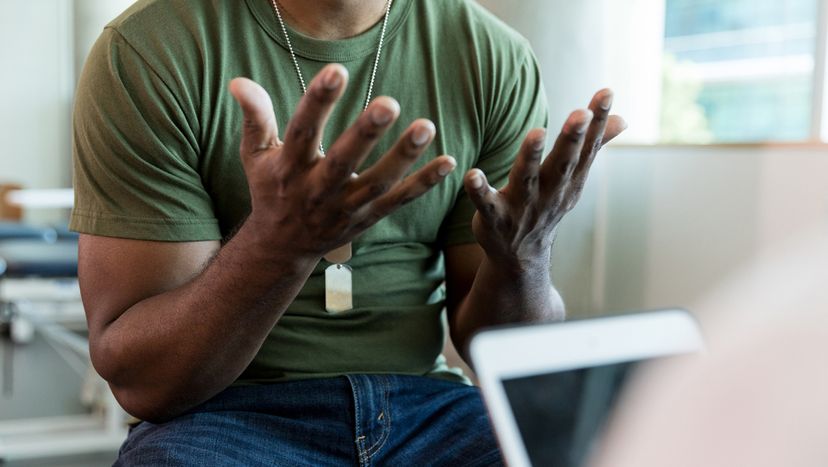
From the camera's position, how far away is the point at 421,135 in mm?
640

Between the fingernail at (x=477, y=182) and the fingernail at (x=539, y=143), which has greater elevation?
the fingernail at (x=539, y=143)

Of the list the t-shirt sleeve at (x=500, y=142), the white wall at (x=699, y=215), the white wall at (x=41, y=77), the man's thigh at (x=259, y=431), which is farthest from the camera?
the white wall at (x=41, y=77)

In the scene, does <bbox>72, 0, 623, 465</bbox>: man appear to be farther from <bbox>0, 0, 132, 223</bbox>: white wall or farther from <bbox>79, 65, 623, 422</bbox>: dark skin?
<bbox>0, 0, 132, 223</bbox>: white wall

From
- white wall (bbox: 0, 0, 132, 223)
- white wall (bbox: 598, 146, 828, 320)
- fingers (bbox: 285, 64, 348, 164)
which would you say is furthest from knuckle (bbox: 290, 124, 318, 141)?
white wall (bbox: 0, 0, 132, 223)

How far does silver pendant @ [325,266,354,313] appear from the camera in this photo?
1.00 meters

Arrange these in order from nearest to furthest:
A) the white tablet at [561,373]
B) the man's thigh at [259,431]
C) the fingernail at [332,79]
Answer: the white tablet at [561,373]
the fingernail at [332,79]
the man's thigh at [259,431]

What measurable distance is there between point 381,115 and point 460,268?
50cm

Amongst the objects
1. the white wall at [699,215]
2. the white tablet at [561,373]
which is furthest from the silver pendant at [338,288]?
the white wall at [699,215]

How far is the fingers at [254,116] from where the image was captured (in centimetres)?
67

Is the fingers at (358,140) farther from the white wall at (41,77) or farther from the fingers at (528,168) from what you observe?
the white wall at (41,77)

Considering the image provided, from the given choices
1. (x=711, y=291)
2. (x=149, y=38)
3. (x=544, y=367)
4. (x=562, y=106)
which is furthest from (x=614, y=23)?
(x=544, y=367)

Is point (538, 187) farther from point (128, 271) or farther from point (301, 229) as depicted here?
point (128, 271)

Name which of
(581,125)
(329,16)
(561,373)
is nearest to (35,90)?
(329,16)

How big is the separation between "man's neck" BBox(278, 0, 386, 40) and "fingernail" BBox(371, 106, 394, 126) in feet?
1.46
